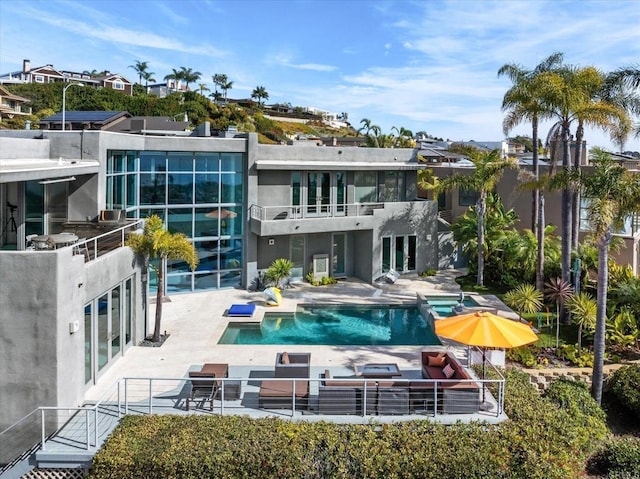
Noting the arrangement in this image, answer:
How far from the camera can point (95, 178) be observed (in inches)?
809

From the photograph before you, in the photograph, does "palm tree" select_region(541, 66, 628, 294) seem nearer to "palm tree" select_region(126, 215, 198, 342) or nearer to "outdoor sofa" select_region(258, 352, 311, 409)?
"outdoor sofa" select_region(258, 352, 311, 409)

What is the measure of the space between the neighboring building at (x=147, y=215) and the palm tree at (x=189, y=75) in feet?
305

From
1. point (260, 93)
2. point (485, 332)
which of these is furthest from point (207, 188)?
point (260, 93)

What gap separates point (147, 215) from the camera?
24.6 metres

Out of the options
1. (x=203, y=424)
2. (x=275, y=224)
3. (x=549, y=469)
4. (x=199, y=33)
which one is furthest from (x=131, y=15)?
(x=549, y=469)

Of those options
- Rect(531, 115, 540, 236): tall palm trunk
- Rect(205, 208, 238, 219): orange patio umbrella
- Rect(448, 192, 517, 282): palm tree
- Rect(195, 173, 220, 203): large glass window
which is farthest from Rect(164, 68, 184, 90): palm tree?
Rect(531, 115, 540, 236): tall palm trunk

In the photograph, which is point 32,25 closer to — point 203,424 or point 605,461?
point 203,424

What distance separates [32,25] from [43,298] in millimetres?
27839

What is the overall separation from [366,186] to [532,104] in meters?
9.65

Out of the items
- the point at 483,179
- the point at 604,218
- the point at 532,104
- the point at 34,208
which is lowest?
the point at 604,218

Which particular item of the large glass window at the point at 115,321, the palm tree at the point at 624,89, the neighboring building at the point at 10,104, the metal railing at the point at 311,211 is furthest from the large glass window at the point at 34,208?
the neighboring building at the point at 10,104

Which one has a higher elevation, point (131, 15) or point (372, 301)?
point (131, 15)

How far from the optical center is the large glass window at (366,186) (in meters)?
29.9

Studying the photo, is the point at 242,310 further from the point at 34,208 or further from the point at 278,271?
the point at 34,208
